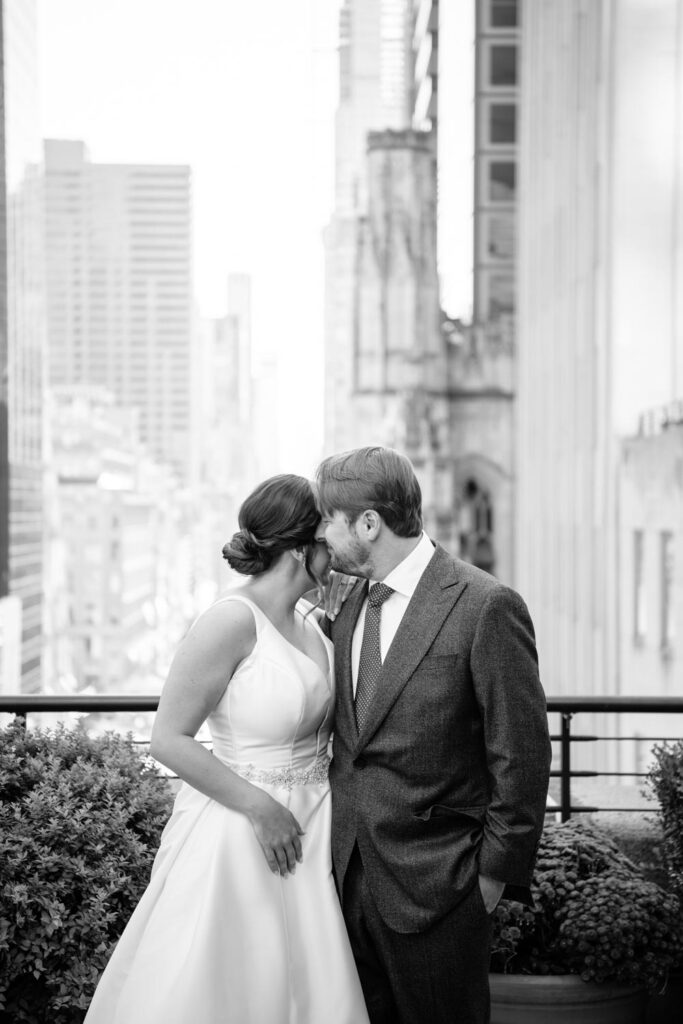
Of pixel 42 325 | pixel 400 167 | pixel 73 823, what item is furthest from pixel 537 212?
pixel 42 325

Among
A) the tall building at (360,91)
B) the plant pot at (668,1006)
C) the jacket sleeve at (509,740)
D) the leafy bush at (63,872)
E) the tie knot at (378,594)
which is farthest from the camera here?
the tall building at (360,91)

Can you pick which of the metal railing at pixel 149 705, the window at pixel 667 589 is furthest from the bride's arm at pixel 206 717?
the window at pixel 667 589

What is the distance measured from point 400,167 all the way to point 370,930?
62931 millimetres

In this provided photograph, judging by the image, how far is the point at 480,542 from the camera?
65.5 m

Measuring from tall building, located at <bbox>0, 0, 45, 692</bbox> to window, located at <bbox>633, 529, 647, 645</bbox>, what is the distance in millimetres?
80257

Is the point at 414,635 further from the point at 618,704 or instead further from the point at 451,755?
the point at 618,704

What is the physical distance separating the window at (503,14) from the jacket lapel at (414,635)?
84.7 meters

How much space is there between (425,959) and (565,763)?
2.00 meters

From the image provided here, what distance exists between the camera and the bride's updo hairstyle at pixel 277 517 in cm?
381

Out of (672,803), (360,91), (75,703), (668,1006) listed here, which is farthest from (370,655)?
(360,91)

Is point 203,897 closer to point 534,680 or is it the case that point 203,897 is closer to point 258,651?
point 258,651

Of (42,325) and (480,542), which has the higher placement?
(42,325)

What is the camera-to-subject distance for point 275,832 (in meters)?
3.78

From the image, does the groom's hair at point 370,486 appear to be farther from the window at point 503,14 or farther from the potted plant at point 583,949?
the window at point 503,14
